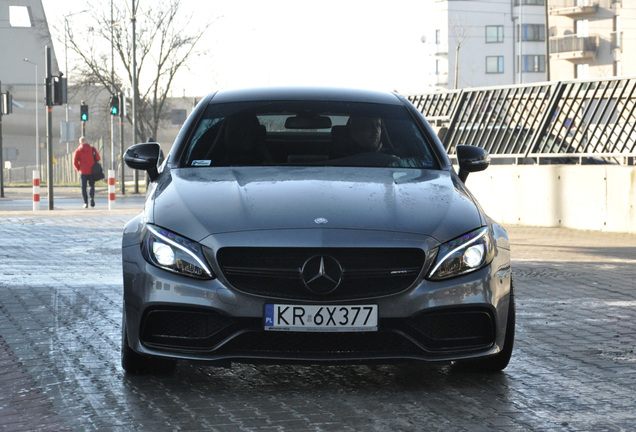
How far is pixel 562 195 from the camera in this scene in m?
19.1

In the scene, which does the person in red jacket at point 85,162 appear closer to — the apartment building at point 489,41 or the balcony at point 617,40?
the balcony at point 617,40

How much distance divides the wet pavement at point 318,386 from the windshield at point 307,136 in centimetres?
118

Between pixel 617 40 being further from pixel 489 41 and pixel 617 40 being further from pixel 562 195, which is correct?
pixel 562 195

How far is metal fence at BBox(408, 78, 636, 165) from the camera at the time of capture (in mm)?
18109

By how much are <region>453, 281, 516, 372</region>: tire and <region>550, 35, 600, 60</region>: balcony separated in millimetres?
70808

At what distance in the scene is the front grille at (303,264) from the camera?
537 centimetres

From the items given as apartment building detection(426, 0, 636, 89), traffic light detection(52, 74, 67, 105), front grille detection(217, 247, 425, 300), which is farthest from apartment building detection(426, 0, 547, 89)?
front grille detection(217, 247, 425, 300)

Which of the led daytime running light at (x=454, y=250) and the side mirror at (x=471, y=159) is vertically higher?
the side mirror at (x=471, y=159)

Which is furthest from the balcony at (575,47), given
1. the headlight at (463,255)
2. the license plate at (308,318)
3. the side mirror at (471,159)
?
the license plate at (308,318)

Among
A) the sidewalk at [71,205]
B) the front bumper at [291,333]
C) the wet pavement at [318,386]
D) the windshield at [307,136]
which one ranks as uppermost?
the windshield at [307,136]

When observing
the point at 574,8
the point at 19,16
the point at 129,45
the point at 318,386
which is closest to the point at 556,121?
the point at 318,386

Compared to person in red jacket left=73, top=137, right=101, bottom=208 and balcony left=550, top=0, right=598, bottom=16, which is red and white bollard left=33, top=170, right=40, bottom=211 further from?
balcony left=550, top=0, right=598, bottom=16

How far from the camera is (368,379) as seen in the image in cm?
612

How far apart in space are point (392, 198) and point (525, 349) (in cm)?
178
